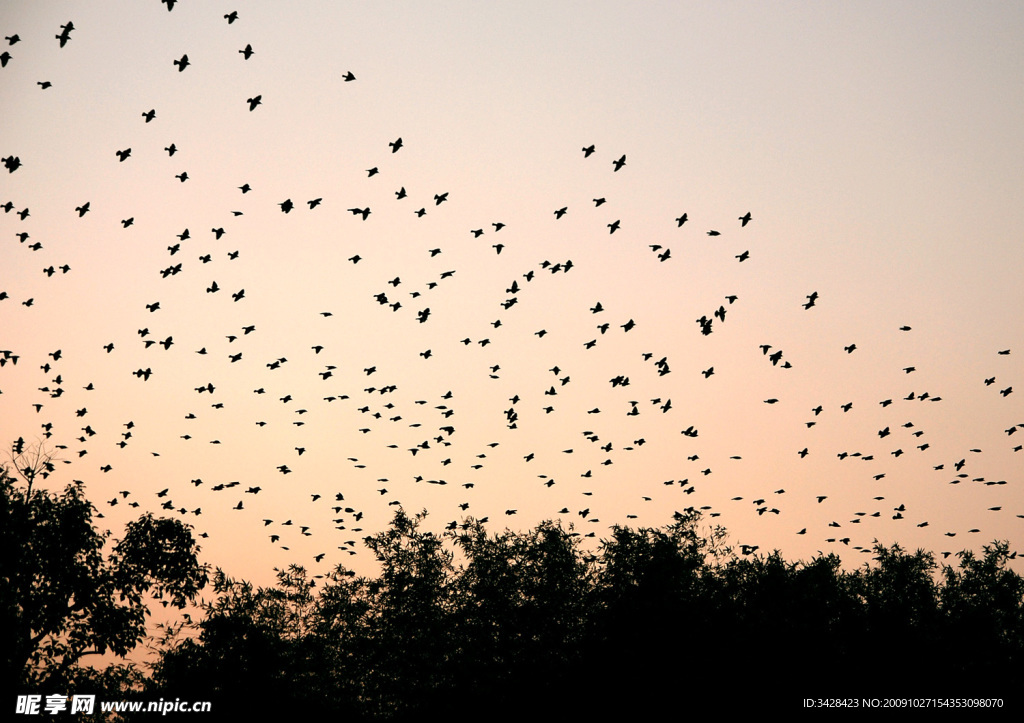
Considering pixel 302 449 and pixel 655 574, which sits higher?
pixel 302 449

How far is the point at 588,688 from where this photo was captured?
3819 cm

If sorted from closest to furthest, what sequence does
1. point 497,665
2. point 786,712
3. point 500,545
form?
point 786,712
point 497,665
point 500,545

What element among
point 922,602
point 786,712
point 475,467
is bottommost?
point 786,712

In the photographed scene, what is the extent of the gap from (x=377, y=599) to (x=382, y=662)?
5343 millimetres

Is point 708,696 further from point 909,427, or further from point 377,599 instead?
point 377,599

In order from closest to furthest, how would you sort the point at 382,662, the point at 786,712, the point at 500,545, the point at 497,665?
1. the point at 786,712
2. the point at 497,665
3. the point at 382,662
4. the point at 500,545

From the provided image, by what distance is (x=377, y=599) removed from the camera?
1982 inches

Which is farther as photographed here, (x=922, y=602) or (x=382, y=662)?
(x=922, y=602)

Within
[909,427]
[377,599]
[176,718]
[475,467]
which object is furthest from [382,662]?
[909,427]

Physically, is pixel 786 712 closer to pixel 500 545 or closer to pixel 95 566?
pixel 500 545

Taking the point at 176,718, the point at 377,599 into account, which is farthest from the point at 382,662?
the point at 176,718

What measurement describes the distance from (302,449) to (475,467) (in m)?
6.84

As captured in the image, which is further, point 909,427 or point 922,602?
point 922,602

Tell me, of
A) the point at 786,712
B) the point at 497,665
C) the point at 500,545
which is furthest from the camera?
the point at 500,545
